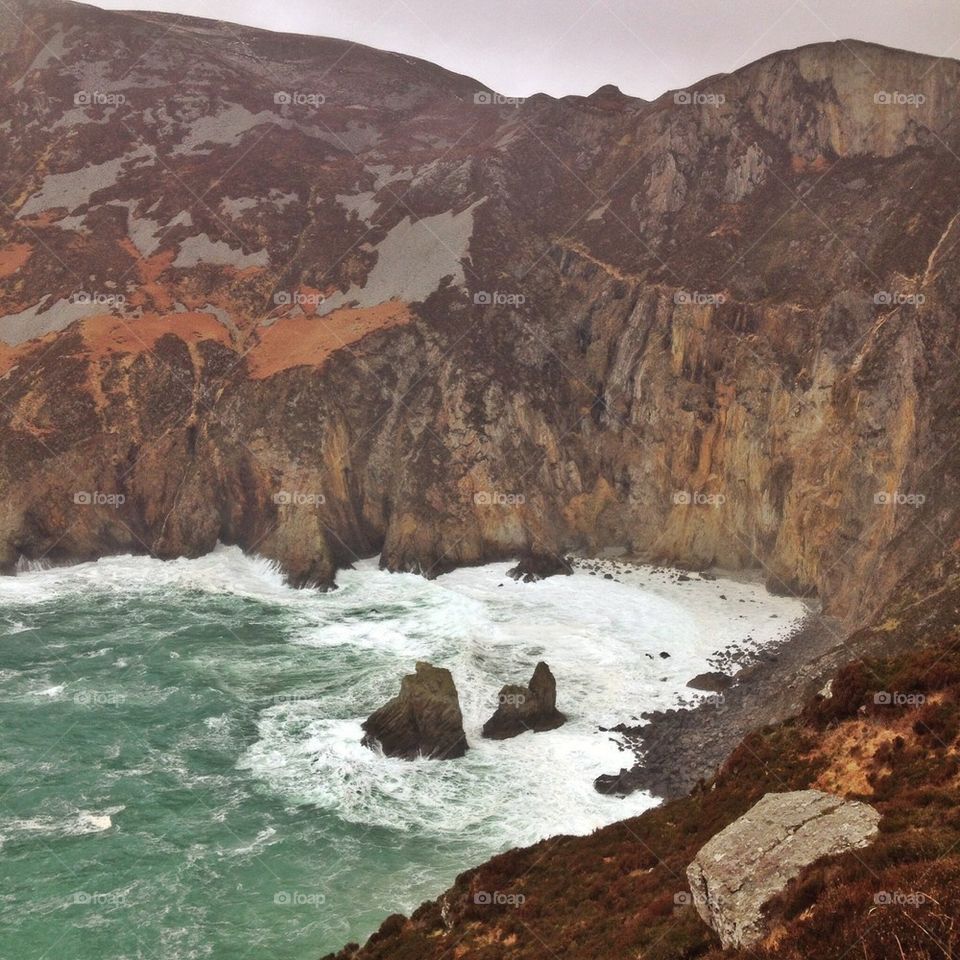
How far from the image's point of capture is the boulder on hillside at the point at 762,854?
12781mm

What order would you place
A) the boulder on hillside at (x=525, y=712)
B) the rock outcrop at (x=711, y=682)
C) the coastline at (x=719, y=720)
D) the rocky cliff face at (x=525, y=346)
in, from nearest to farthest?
the coastline at (x=719, y=720) < the boulder on hillside at (x=525, y=712) < the rock outcrop at (x=711, y=682) < the rocky cliff face at (x=525, y=346)

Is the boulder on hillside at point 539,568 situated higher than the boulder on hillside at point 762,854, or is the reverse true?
the boulder on hillside at point 762,854

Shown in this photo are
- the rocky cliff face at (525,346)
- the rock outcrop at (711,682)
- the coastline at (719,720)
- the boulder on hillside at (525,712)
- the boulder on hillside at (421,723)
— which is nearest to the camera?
the coastline at (719,720)

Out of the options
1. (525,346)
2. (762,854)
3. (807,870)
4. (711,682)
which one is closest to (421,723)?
(711,682)

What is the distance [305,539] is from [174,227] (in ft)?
120

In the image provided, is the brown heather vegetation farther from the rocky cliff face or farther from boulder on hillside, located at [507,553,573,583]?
boulder on hillside, located at [507,553,573,583]

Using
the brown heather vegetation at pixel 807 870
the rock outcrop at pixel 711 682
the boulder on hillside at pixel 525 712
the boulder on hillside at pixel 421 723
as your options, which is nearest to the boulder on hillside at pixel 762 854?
the brown heather vegetation at pixel 807 870

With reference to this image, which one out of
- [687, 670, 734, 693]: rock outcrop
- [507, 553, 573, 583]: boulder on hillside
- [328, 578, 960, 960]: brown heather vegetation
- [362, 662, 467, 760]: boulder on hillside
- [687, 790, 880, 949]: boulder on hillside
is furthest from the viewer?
[507, 553, 573, 583]: boulder on hillside

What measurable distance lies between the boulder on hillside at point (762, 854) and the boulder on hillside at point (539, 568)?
1495 inches

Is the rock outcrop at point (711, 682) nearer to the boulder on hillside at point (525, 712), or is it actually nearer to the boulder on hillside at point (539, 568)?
the boulder on hillside at point (525, 712)

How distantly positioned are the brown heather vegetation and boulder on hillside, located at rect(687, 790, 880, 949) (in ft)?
1.14

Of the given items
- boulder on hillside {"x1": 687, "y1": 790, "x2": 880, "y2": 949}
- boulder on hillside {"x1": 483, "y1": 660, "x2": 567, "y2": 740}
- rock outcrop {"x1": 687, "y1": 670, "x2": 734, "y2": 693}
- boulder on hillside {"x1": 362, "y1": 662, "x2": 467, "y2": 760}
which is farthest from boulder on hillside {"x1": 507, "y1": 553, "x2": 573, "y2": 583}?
boulder on hillside {"x1": 687, "y1": 790, "x2": 880, "y2": 949}

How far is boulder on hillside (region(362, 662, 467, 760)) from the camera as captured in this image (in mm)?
→ 33594

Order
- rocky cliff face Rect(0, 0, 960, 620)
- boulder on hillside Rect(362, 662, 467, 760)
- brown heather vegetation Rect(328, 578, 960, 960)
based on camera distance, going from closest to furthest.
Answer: brown heather vegetation Rect(328, 578, 960, 960), boulder on hillside Rect(362, 662, 467, 760), rocky cliff face Rect(0, 0, 960, 620)
